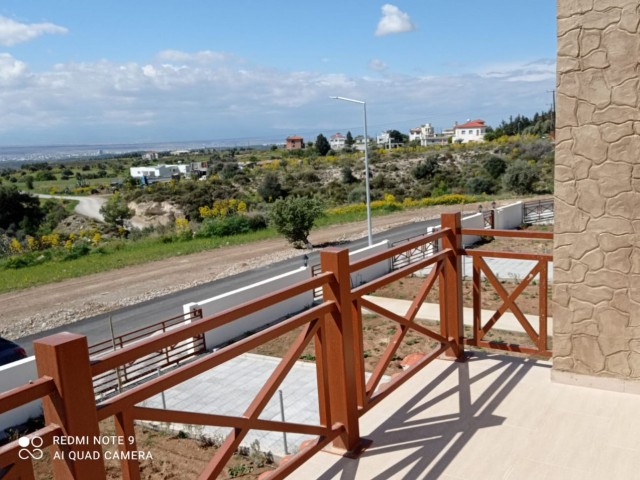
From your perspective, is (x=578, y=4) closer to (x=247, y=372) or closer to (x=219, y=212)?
(x=247, y=372)

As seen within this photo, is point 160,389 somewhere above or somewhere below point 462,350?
above

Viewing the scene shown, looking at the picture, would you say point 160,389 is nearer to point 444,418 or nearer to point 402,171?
point 444,418

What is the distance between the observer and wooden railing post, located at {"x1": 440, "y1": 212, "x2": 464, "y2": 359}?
15.6 ft

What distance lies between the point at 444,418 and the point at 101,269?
66.8 feet

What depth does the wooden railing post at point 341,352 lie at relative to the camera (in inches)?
131

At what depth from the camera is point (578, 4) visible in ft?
13.0

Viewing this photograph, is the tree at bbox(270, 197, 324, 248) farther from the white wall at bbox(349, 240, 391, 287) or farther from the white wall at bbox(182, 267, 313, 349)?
the white wall at bbox(182, 267, 313, 349)

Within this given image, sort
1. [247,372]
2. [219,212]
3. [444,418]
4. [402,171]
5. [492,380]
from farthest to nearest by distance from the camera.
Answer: [402,171], [219,212], [247,372], [492,380], [444,418]

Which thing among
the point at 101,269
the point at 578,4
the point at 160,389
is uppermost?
the point at 578,4

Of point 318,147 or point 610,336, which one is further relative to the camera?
point 318,147

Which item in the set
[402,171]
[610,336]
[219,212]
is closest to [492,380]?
[610,336]

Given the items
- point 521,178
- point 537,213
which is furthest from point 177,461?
point 521,178

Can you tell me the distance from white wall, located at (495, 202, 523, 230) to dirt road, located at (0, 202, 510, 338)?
6294 millimetres

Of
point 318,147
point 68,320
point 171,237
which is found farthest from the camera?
point 318,147
